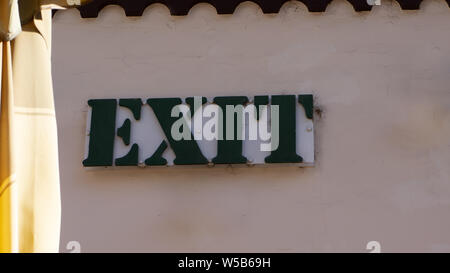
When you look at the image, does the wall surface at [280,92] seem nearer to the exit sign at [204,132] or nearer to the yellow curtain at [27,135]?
the exit sign at [204,132]

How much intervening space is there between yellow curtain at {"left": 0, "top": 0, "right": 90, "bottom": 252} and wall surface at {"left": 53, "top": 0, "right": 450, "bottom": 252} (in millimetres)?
3967

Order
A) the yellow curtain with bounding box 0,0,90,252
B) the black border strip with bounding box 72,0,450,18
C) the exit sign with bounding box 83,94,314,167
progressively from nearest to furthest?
1. the yellow curtain with bounding box 0,0,90,252
2. the exit sign with bounding box 83,94,314,167
3. the black border strip with bounding box 72,0,450,18

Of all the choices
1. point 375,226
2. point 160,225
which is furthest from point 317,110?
point 160,225

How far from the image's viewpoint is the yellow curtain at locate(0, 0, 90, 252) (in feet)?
12.2

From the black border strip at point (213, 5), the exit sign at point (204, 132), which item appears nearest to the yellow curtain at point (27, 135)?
the exit sign at point (204, 132)

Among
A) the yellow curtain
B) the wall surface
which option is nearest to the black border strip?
the wall surface

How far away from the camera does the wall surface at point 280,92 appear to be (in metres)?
7.76

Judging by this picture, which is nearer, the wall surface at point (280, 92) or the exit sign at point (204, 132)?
the wall surface at point (280, 92)

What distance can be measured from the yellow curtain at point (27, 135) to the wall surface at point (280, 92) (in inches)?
156

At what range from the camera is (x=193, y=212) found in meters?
7.86

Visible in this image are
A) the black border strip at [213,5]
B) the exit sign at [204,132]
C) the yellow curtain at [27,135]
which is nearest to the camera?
the yellow curtain at [27,135]

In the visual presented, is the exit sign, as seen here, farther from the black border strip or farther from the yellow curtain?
the yellow curtain

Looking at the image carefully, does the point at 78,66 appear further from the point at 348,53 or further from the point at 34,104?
the point at 34,104

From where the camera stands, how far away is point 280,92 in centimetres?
810
